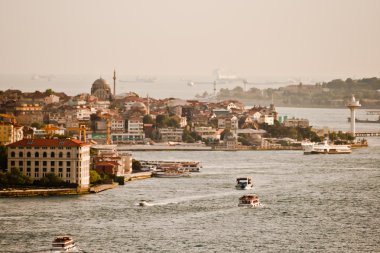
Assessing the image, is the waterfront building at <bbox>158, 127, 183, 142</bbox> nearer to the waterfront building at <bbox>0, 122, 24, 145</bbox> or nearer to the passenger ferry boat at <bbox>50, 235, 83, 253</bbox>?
the waterfront building at <bbox>0, 122, 24, 145</bbox>

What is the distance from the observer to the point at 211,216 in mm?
28781

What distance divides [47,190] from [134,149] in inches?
689

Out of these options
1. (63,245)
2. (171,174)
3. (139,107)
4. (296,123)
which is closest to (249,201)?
(63,245)

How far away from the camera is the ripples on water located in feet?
82.9

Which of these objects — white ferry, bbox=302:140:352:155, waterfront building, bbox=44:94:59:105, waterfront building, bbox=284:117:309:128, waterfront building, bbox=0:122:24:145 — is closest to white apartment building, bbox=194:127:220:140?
waterfront building, bbox=284:117:309:128

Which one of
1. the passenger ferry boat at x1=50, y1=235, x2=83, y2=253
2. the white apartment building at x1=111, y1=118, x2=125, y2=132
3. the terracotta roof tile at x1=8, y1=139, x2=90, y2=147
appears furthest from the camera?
the white apartment building at x1=111, y1=118, x2=125, y2=132

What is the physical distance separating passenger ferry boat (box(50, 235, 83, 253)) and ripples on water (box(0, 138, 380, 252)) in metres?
0.30

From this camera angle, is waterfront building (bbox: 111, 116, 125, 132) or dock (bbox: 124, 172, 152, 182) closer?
dock (bbox: 124, 172, 152, 182)

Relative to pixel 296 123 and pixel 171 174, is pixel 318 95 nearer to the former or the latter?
pixel 296 123

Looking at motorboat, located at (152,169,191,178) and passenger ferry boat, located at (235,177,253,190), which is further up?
motorboat, located at (152,169,191,178)

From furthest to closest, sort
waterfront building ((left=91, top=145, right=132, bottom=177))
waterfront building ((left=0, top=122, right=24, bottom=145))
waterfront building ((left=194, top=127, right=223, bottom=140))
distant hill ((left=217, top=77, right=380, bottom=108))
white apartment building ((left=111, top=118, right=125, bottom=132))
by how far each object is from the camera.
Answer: distant hill ((left=217, top=77, right=380, bottom=108))
white apartment building ((left=111, top=118, right=125, bottom=132))
waterfront building ((left=194, top=127, right=223, bottom=140))
waterfront building ((left=0, top=122, right=24, bottom=145))
waterfront building ((left=91, top=145, right=132, bottom=177))

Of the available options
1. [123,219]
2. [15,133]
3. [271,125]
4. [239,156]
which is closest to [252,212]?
[123,219]

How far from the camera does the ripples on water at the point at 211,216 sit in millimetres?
25281

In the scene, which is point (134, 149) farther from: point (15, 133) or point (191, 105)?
point (191, 105)
